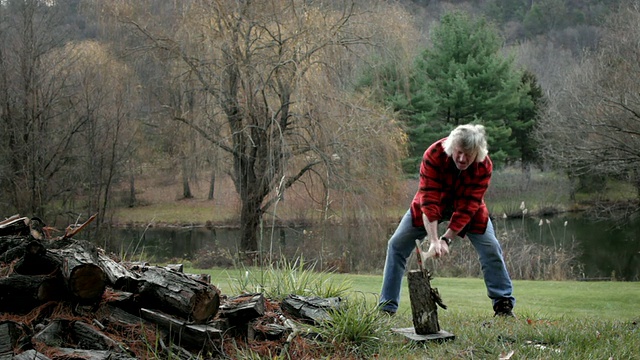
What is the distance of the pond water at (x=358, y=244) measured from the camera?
46.4 ft

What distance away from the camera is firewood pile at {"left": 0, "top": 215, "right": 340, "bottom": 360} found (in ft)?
10.8

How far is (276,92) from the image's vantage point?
1434 cm

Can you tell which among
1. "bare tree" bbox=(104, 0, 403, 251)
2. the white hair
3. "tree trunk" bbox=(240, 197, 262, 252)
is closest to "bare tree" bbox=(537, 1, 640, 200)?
"bare tree" bbox=(104, 0, 403, 251)

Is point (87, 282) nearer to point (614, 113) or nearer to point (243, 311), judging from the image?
point (243, 311)

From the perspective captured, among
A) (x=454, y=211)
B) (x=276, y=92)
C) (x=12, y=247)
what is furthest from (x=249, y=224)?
(x=12, y=247)

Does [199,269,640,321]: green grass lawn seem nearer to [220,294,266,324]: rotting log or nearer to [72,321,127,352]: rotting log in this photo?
[220,294,266,324]: rotting log

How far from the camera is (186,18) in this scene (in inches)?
568

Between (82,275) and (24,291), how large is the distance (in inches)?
13.5

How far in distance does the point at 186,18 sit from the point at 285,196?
4562mm

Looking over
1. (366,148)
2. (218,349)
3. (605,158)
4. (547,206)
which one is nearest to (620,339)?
(218,349)

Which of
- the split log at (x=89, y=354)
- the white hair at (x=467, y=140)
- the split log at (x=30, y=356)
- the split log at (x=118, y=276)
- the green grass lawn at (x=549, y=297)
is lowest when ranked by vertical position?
the green grass lawn at (x=549, y=297)

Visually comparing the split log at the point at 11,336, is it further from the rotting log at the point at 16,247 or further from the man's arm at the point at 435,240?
the man's arm at the point at 435,240

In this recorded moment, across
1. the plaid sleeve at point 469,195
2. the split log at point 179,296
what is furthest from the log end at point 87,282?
the plaid sleeve at point 469,195

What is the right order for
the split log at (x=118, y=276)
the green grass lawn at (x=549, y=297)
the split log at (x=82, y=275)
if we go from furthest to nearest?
the green grass lawn at (x=549, y=297) → the split log at (x=118, y=276) → the split log at (x=82, y=275)
